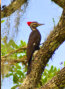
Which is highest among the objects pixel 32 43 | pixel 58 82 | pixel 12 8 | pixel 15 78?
pixel 12 8

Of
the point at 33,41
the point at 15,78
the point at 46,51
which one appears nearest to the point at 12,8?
the point at 46,51

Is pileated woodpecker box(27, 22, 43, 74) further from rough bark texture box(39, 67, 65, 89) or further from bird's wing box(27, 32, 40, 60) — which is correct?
rough bark texture box(39, 67, 65, 89)

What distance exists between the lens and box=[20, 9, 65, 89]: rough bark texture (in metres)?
3.25

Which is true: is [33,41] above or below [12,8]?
below

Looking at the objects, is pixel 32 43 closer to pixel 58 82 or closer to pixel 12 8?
pixel 12 8

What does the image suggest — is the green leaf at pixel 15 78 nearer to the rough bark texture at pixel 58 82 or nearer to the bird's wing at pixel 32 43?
the bird's wing at pixel 32 43

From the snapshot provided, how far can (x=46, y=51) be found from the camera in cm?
327

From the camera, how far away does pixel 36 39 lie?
4480 millimetres

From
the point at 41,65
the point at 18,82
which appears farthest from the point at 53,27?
the point at 18,82

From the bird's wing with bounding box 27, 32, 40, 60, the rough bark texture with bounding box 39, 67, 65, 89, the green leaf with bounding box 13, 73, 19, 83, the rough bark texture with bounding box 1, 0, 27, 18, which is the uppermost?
the rough bark texture with bounding box 1, 0, 27, 18

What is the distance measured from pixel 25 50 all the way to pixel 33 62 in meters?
0.73

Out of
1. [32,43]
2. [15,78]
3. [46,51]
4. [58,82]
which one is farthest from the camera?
[32,43]

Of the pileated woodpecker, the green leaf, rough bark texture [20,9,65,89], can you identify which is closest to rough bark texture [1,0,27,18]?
rough bark texture [20,9,65,89]

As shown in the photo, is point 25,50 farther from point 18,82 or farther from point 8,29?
point 8,29
